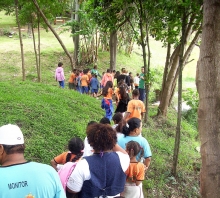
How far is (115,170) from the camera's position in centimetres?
287

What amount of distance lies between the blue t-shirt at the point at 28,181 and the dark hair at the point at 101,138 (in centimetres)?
75

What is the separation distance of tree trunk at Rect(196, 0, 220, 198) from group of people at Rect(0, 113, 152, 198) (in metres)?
0.83

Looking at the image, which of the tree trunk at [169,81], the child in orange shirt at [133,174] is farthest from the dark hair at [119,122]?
the tree trunk at [169,81]

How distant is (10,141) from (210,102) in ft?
6.56

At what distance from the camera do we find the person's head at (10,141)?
2.17 meters

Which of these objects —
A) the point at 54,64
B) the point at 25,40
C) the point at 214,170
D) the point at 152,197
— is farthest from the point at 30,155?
the point at 25,40

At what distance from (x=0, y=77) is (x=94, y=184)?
41.6 ft

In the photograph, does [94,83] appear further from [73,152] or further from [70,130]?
[73,152]

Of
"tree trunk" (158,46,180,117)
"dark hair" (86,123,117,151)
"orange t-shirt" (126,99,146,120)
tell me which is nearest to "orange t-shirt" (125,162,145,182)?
"dark hair" (86,123,117,151)

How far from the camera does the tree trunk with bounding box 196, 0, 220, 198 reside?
9.61ft

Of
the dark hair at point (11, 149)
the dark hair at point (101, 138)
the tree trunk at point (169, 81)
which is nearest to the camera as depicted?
the dark hair at point (11, 149)

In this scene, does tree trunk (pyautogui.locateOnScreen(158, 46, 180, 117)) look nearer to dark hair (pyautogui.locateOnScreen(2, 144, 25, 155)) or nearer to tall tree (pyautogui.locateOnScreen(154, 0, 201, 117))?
tall tree (pyautogui.locateOnScreen(154, 0, 201, 117))

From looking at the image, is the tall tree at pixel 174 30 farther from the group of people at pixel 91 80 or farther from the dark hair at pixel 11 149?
the dark hair at pixel 11 149

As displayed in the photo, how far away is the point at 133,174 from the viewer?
3.43m
